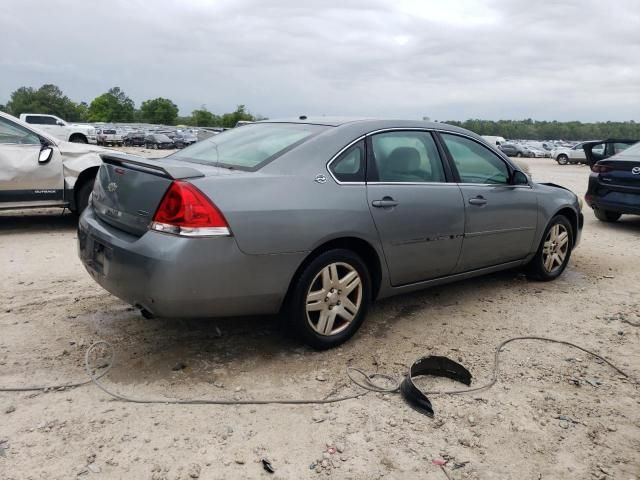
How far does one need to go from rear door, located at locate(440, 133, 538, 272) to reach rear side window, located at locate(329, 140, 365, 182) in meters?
0.96

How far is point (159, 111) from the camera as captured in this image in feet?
411

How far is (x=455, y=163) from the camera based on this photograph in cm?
448

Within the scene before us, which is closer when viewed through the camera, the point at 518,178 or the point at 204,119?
the point at 518,178

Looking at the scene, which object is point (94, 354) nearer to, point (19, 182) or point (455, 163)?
point (455, 163)

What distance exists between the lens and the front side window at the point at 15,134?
7.02m

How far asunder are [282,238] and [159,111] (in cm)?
13013

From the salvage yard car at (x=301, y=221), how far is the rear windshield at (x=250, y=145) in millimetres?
16

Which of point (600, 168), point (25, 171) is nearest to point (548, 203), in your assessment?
point (600, 168)

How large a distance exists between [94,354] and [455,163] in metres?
2.98

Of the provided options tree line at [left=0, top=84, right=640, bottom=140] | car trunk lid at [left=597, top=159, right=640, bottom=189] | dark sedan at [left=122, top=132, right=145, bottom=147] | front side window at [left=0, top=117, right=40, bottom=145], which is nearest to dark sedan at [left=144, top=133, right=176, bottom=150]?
dark sedan at [left=122, top=132, right=145, bottom=147]

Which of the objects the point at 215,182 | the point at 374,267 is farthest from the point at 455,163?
the point at 215,182

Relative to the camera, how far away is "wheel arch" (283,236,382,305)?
345 cm

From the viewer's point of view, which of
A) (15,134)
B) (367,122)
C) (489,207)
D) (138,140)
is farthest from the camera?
(138,140)

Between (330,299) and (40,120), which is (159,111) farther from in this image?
(330,299)
